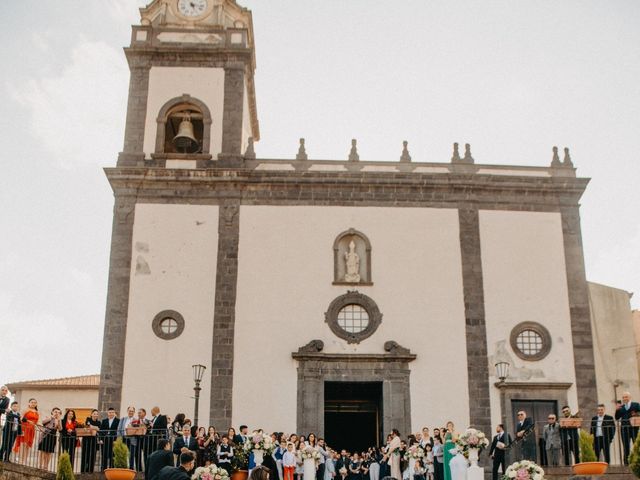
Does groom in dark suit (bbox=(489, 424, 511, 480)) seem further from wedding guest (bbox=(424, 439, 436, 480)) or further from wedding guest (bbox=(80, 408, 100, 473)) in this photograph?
wedding guest (bbox=(80, 408, 100, 473))

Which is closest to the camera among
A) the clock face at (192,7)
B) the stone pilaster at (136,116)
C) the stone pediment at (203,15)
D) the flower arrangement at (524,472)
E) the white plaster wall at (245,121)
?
the flower arrangement at (524,472)

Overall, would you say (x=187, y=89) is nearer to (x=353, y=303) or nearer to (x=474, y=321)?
(x=353, y=303)

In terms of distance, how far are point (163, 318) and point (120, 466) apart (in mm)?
7406

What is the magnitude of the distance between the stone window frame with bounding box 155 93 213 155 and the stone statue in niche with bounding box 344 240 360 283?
18.3 feet

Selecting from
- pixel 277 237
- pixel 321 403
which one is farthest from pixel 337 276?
pixel 321 403

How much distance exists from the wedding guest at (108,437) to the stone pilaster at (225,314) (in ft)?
13.8

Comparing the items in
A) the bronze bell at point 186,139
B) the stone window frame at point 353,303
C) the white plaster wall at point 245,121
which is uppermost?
the white plaster wall at point 245,121

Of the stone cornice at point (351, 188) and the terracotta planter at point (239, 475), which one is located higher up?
the stone cornice at point (351, 188)

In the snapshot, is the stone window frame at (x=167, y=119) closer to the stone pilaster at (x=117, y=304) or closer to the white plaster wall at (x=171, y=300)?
the white plaster wall at (x=171, y=300)

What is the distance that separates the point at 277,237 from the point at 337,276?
7.20 ft

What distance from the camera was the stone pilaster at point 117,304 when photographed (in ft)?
81.8

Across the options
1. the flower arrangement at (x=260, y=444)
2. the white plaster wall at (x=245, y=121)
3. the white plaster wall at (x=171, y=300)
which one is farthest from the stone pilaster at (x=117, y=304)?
the flower arrangement at (x=260, y=444)

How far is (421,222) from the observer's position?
89.7ft

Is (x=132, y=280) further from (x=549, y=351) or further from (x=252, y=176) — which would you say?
(x=549, y=351)
